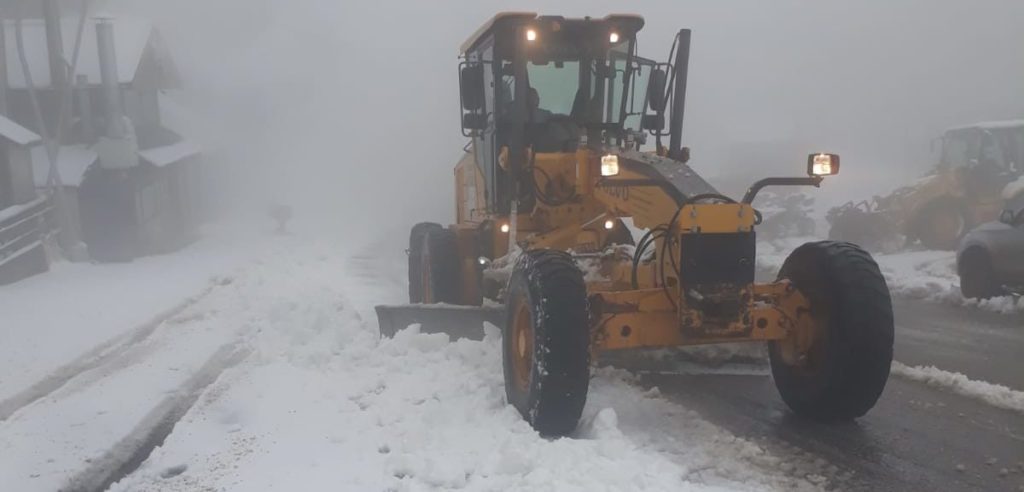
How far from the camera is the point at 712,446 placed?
5.52 m

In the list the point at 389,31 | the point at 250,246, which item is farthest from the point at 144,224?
the point at 389,31

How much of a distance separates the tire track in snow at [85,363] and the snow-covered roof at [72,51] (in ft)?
52.3

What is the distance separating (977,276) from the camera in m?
11.3

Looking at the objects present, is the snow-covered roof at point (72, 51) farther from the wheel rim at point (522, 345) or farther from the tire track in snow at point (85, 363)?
the wheel rim at point (522, 345)

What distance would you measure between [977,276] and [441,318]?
290 inches

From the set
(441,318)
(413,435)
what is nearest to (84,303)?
(441,318)

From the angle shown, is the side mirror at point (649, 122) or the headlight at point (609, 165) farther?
the side mirror at point (649, 122)

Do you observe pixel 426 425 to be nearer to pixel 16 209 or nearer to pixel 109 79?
pixel 16 209

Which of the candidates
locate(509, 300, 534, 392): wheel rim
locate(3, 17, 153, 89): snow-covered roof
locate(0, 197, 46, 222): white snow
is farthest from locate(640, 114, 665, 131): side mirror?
locate(3, 17, 153, 89): snow-covered roof

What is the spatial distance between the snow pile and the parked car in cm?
422

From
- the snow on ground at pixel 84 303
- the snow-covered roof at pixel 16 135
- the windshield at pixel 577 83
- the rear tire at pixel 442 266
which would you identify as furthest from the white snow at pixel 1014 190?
the snow-covered roof at pixel 16 135

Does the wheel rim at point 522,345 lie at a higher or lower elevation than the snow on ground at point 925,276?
higher

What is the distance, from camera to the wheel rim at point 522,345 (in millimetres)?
5930

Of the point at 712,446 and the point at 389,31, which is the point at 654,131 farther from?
the point at 389,31
